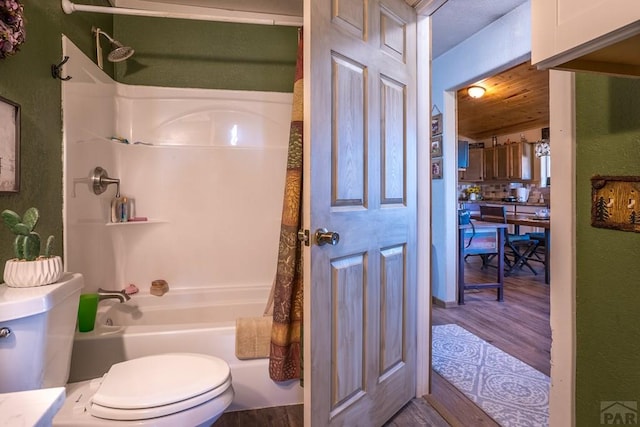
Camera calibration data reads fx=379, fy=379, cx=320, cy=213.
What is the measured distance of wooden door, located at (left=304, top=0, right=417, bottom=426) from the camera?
142 cm

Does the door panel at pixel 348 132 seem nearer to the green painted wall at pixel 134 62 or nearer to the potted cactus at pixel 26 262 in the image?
the potted cactus at pixel 26 262

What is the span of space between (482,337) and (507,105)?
4.46 meters

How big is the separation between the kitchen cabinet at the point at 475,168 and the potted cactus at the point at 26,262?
7902mm

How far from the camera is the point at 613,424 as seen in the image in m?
0.93

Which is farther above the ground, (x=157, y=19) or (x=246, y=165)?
(x=157, y=19)

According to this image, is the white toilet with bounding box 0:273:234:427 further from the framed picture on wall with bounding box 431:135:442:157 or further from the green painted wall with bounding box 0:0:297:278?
the framed picture on wall with bounding box 431:135:442:157

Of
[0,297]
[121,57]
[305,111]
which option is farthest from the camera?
[121,57]

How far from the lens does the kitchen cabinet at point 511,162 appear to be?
22.7 ft

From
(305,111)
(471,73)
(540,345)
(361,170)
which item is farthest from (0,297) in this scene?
(471,73)

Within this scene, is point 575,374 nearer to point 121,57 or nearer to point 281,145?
point 281,145

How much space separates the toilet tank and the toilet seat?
0.60ft

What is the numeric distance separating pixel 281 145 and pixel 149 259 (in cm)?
125

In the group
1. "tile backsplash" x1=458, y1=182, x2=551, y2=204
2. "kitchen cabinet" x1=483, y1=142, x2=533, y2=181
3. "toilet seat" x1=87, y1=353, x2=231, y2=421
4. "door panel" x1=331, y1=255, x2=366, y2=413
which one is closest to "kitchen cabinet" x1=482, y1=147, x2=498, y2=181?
"kitchen cabinet" x1=483, y1=142, x2=533, y2=181

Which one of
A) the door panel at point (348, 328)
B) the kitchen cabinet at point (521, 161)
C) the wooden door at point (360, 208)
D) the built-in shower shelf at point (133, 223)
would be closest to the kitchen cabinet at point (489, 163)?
the kitchen cabinet at point (521, 161)
